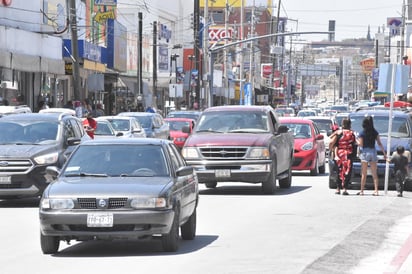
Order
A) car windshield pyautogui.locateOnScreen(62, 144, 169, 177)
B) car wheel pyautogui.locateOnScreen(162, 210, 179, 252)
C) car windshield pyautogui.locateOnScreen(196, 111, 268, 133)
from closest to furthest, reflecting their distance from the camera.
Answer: car wheel pyautogui.locateOnScreen(162, 210, 179, 252)
car windshield pyautogui.locateOnScreen(62, 144, 169, 177)
car windshield pyautogui.locateOnScreen(196, 111, 268, 133)

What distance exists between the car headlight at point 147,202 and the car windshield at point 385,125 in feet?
46.9

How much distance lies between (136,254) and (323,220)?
17.8ft

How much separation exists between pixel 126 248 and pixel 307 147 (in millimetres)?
17515

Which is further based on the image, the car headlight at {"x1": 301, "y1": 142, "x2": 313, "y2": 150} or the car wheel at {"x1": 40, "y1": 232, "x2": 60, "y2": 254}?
the car headlight at {"x1": 301, "y1": 142, "x2": 313, "y2": 150}

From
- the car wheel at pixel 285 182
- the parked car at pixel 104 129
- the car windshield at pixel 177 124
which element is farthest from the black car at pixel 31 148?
the car windshield at pixel 177 124

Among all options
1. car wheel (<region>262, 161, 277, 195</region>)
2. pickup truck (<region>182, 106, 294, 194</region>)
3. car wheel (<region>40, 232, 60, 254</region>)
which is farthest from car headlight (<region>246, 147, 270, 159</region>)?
car wheel (<region>40, 232, 60, 254</region>)

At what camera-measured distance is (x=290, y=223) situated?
17.9 meters

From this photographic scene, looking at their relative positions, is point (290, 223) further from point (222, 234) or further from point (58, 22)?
point (58, 22)

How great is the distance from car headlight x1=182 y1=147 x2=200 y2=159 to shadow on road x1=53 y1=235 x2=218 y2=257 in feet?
27.5

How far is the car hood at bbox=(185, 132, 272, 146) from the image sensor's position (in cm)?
2400

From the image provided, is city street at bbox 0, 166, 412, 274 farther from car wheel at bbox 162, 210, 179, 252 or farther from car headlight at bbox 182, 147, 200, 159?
car headlight at bbox 182, 147, 200, 159

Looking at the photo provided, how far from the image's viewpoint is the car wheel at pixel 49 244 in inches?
543

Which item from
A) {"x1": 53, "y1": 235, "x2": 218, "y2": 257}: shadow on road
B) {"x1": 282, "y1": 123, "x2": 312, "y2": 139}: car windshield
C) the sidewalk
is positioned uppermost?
{"x1": 282, "y1": 123, "x2": 312, "y2": 139}: car windshield

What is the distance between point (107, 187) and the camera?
44.8ft
